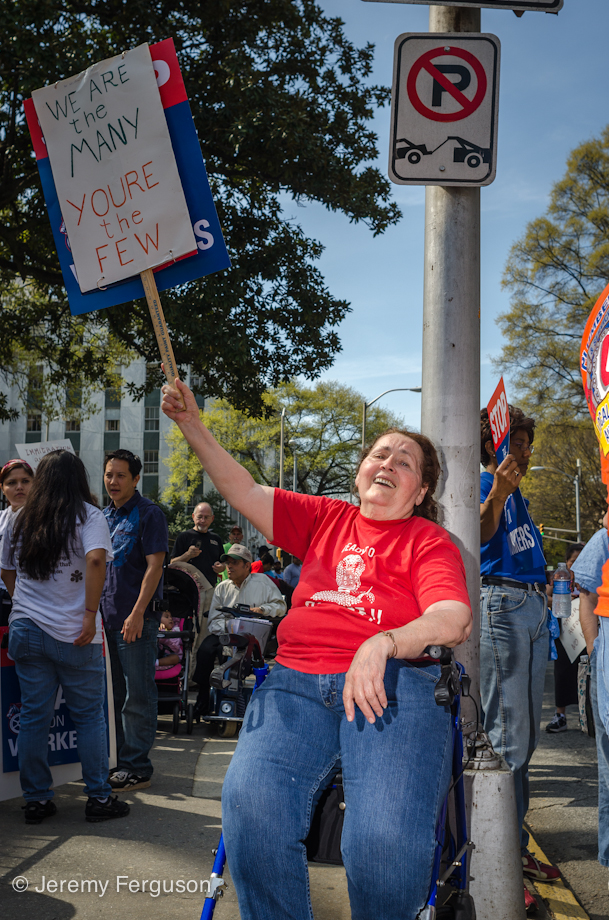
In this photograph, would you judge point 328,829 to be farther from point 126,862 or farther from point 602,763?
point 126,862

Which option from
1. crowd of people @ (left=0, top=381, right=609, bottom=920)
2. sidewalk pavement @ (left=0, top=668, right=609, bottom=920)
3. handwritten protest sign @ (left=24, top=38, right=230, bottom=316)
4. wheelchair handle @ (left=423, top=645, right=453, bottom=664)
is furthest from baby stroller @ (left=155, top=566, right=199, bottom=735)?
wheelchair handle @ (left=423, top=645, right=453, bottom=664)

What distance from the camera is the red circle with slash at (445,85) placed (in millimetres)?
3527

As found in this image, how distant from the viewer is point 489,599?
3785mm

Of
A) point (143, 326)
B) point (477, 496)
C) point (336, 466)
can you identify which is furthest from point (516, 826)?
point (336, 466)

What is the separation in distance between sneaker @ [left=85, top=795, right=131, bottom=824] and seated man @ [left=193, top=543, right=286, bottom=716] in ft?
11.4

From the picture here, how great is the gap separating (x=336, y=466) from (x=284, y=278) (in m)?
40.1

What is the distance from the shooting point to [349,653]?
8.11ft

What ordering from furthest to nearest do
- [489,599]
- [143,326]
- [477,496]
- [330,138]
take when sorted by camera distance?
[143,326], [330,138], [489,599], [477,496]

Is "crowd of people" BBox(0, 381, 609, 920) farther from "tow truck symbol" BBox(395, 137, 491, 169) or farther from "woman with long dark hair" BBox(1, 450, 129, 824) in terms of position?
"tow truck symbol" BBox(395, 137, 491, 169)

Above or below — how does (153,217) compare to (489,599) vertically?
above

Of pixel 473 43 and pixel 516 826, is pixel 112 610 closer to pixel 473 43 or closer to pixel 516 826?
pixel 516 826

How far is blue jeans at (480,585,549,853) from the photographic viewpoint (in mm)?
3615

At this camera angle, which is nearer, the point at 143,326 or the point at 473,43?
the point at 473,43

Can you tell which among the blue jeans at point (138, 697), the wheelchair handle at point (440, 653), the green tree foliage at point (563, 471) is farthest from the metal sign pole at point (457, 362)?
the green tree foliage at point (563, 471)
